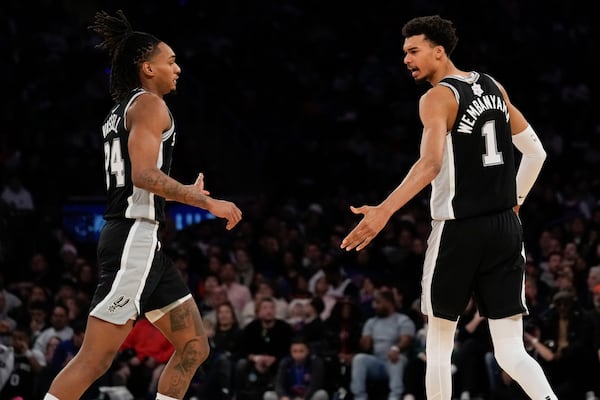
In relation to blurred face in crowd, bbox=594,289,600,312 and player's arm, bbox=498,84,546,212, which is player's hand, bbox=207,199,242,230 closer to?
player's arm, bbox=498,84,546,212

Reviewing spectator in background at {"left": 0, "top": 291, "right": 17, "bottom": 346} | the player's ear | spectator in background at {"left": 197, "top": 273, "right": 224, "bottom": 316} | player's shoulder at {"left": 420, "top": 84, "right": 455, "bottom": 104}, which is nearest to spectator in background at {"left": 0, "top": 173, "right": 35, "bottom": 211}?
spectator in background at {"left": 0, "top": 291, "right": 17, "bottom": 346}

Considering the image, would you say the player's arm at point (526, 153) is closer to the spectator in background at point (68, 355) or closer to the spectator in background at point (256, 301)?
the spectator in background at point (68, 355)

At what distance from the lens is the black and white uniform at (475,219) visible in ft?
17.6

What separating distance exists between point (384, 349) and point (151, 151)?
20.0 ft

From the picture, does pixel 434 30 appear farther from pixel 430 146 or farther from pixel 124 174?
pixel 124 174

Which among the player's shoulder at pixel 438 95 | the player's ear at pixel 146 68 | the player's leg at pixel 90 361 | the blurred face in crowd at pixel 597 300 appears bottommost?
the player's leg at pixel 90 361

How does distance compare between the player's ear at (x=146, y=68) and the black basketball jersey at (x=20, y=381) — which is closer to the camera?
the player's ear at (x=146, y=68)

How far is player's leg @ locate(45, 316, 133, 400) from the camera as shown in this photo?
5205 millimetres

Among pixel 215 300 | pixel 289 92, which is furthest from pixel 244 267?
pixel 289 92

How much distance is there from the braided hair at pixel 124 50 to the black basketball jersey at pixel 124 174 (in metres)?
0.21

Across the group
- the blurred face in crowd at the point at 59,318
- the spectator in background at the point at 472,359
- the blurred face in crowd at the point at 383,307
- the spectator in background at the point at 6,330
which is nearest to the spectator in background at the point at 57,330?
the blurred face in crowd at the point at 59,318

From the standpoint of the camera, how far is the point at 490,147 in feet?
17.8

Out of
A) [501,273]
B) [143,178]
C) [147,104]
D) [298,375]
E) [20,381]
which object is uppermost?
[147,104]

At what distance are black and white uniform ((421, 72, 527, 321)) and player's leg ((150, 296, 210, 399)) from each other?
4.01 feet
